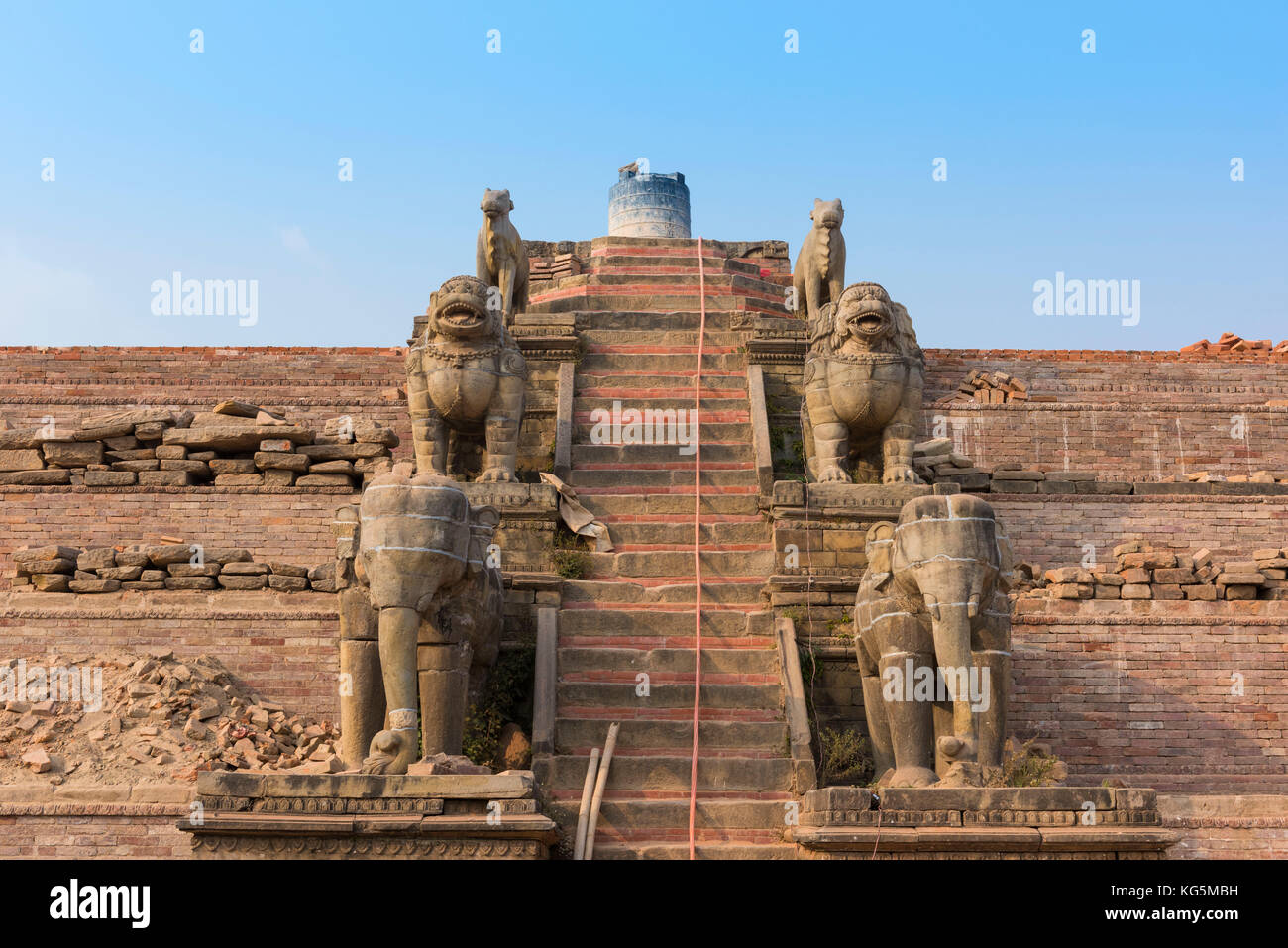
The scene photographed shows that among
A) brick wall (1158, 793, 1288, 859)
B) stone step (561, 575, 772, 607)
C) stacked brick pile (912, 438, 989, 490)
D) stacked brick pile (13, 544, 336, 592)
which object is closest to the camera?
brick wall (1158, 793, 1288, 859)

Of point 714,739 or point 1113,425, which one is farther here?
point 1113,425

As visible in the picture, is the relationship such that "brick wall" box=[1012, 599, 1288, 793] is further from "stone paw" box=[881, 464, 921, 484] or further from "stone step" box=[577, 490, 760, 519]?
"stone step" box=[577, 490, 760, 519]

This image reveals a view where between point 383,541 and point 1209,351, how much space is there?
55.5ft

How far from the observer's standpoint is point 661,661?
1208 centimetres

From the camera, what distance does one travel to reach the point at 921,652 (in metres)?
10.3

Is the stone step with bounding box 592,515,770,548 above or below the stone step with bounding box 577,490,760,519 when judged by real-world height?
below

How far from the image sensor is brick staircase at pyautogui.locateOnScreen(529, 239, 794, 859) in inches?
419

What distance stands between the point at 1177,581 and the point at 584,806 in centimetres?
633

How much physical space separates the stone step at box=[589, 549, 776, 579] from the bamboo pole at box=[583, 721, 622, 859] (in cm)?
189

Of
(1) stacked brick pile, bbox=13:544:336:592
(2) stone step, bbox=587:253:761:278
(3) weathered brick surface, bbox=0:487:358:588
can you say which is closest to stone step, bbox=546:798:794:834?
(1) stacked brick pile, bbox=13:544:336:592

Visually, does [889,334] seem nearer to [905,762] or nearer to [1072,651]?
[1072,651]

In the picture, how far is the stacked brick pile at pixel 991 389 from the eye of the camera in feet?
71.7

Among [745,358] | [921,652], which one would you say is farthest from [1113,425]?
[921,652]
